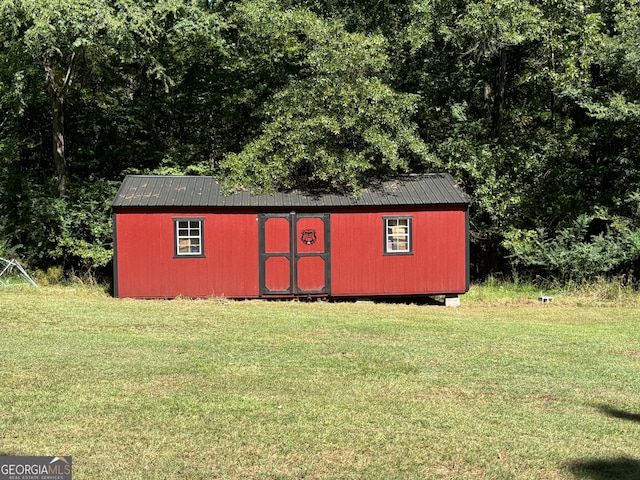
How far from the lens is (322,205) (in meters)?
15.7

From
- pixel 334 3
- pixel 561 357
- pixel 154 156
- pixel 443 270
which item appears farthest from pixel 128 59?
pixel 561 357

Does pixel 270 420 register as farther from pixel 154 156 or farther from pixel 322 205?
pixel 154 156

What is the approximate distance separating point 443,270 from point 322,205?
316 centimetres

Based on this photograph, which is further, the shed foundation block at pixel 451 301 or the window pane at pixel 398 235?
the shed foundation block at pixel 451 301

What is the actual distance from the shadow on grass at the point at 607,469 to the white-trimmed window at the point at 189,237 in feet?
37.4

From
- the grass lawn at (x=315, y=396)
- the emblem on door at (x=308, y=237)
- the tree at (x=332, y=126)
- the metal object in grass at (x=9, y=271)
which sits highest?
the tree at (x=332, y=126)

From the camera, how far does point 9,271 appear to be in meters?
17.5

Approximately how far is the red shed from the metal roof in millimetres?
23

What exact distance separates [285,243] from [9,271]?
287 inches

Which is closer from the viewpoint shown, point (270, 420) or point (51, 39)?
point (270, 420)

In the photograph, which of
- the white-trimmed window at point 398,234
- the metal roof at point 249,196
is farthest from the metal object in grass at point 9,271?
the white-trimmed window at point 398,234

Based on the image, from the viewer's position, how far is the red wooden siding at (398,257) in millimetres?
15781

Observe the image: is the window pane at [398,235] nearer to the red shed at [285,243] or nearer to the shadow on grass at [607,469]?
the red shed at [285,243]

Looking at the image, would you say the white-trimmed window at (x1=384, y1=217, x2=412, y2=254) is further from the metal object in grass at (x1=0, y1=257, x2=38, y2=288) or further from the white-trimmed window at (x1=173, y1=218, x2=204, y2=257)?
the metal object in grass at (x1=0, y1=257, x2=38, y2=288)
